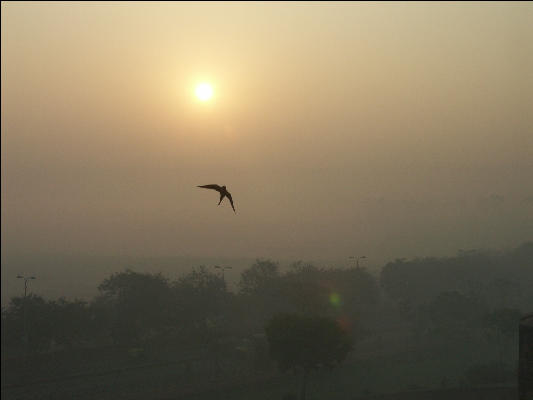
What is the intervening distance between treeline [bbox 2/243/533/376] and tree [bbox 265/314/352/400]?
7.52 metres

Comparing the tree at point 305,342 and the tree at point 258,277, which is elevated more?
the tree at point 258,277

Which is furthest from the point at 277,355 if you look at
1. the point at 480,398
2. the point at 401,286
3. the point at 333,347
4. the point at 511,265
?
the point at 511,265

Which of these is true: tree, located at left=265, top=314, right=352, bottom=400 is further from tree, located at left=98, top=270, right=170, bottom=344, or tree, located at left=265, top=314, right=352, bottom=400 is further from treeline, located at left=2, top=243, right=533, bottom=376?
tree, located at left=98, top=270, right=170, bottom=344

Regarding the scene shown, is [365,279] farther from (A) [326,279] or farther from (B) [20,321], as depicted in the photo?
(B) [20,321]

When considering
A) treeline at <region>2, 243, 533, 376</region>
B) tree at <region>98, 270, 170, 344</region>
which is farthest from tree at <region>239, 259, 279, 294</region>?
tree at <region>98, 270, 170, 344</region>

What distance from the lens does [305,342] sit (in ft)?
101

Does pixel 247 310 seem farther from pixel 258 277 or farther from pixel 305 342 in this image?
pixel 305 342

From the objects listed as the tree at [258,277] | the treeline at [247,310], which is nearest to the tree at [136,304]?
the treeline at [247,310]

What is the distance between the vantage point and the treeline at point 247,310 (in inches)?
1709

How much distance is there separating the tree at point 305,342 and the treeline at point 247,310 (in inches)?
296

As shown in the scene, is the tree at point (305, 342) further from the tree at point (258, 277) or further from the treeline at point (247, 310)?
the tree at point (258, 277)

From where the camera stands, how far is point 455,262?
242 feet

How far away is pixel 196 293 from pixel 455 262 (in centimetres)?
3547

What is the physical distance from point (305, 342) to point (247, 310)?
2450cm
